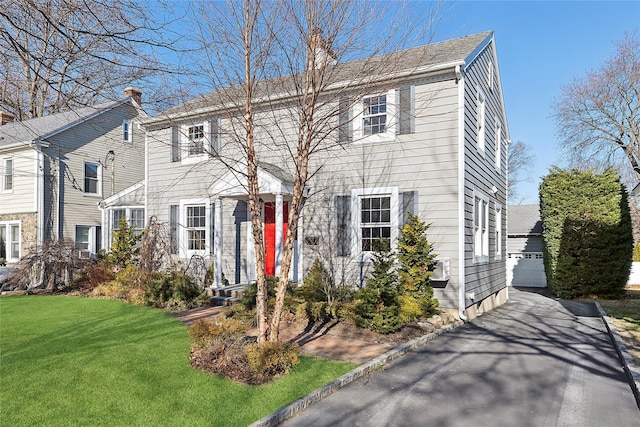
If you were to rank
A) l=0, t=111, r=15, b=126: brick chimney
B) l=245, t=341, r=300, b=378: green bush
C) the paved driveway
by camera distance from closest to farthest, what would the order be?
the paved driveway, l=245, t=341, r=300, b=378: green bush, l=0, t=111, r=15, b=126: brick chimney

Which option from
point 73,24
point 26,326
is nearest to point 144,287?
point 26,326

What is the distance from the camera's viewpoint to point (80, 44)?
6.24 metres

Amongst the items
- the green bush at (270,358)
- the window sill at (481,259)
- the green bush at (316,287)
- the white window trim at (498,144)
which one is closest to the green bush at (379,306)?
the green bush at (316,287)

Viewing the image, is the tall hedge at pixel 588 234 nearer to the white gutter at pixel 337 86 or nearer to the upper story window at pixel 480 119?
the upper story window at pixel 480 119

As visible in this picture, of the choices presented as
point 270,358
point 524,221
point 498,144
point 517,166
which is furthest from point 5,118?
point 517,166

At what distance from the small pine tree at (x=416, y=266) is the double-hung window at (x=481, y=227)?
243 cm

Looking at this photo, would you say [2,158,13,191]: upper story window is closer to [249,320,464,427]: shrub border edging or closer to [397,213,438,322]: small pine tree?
[397,213,438,322]: small pine tree

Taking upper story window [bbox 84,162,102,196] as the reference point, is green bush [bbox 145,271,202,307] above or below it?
below

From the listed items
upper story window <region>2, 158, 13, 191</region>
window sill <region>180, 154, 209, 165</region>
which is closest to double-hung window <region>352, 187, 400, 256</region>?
window sill <region>180, 154, 209, 165</region>

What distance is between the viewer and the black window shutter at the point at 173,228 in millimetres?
12984

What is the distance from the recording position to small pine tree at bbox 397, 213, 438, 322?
29.3ft

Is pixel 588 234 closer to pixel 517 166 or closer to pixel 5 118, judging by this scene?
pixel 5 118

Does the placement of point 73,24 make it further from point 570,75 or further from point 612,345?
point 570,75

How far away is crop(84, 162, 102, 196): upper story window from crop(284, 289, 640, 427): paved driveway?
680 inches
